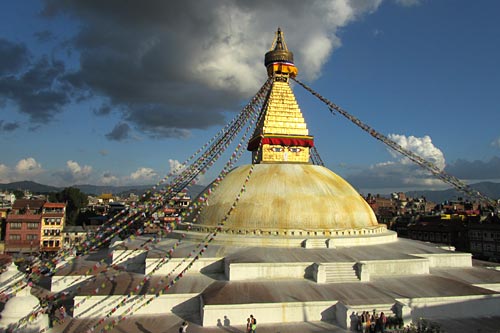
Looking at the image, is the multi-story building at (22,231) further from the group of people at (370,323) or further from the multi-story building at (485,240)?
the multi-story building at (485,240)

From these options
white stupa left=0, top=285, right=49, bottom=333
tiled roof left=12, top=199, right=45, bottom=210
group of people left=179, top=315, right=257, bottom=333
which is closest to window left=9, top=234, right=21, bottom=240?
tiled roof left=12, top=199, right=45, bottom=210

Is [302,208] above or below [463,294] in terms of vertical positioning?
above

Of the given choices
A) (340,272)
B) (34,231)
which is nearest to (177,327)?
(340,272)

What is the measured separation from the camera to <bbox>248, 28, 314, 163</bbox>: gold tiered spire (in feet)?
52.1

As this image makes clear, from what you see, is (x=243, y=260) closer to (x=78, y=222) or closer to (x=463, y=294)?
(x=463, y=294)

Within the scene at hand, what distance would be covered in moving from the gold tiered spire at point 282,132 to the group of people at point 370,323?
8.48 meters

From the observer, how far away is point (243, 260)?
10.7 meters

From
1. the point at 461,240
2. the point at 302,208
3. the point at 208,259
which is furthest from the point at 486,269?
the point at 461,240

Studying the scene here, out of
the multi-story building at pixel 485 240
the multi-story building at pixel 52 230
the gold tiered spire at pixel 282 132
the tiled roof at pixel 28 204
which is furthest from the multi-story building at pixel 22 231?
the multi-story building at pixel 485 240

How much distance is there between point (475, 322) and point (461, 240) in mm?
23987

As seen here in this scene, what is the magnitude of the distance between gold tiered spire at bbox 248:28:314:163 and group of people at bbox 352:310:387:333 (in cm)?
848

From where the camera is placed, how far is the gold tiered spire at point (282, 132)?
52.1ft

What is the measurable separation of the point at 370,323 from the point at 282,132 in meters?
9.22

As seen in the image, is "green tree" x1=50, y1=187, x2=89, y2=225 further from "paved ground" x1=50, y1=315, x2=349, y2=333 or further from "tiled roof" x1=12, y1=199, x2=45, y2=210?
"paved ground" x1=50, y1=315, x2=349, y2=333
